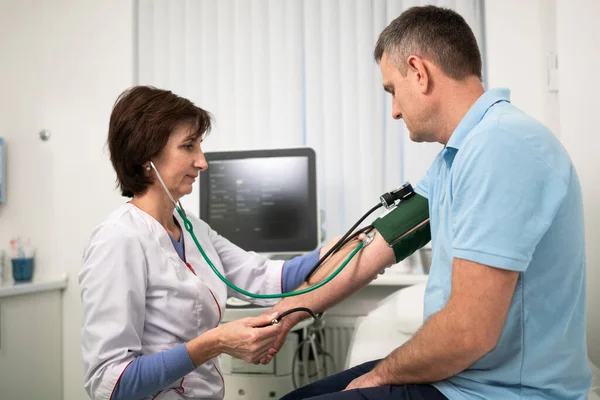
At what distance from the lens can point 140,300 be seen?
1.13m

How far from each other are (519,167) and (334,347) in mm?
1927

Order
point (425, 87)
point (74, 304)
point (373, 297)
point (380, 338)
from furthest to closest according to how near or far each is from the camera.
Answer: point (74, 304)
point (373, 297)
point (380, 338)
point (425, 87)

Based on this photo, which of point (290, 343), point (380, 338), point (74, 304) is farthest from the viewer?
point (74, 304)

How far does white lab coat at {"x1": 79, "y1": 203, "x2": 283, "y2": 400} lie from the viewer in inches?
42.7

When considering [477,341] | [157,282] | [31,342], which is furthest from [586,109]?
[31,342]

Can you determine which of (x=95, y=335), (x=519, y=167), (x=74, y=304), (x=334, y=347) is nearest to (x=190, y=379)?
(x=95, y=335)

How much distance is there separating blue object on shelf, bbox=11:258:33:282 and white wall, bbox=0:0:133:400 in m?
0.12

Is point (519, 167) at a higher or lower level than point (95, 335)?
higher

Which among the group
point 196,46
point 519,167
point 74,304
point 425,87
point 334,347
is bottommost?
point 334,347

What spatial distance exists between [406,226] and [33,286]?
2.04m

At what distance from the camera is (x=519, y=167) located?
2.62ft

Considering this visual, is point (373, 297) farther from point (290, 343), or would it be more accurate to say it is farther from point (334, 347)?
point (290, 343)

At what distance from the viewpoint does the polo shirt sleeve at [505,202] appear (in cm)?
78

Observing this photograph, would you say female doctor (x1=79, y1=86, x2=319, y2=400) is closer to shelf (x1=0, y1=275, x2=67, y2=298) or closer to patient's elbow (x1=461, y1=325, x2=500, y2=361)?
patient's elbow (x1=461, y1=325, x2=500, y2=361)
